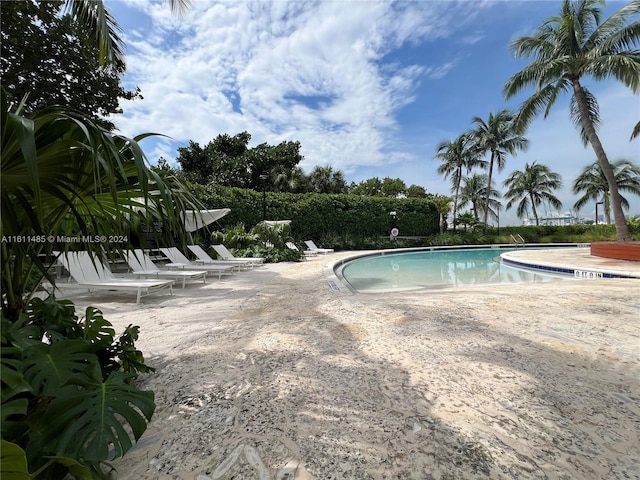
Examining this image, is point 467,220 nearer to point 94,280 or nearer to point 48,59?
point 94,280

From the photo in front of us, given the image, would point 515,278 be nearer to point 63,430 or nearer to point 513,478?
point 513,478

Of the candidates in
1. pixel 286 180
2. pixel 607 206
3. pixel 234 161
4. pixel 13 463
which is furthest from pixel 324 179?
pixel 13 463

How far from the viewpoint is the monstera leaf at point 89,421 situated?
1.24m

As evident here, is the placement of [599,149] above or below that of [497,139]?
below

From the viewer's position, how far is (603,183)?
28188mm

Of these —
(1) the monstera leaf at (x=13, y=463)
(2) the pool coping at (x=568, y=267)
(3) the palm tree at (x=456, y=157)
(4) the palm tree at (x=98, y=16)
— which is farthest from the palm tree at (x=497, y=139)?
(1) the monstera leaf at (x=13, y=463)

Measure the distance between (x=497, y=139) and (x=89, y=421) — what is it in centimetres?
2965

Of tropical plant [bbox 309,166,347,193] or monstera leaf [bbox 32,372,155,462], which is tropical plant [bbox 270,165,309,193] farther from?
monstera leaf [bbox 32,372,155,462]

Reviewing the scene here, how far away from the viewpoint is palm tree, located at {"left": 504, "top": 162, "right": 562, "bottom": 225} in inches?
1225

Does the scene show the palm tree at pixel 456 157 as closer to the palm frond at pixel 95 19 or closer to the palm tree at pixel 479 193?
the palm tree at pixel 479 193

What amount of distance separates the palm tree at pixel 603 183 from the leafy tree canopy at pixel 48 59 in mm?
35382

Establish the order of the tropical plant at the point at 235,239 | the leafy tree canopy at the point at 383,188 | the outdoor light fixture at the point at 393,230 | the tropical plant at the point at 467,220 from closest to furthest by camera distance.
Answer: the tropical plant at the point at 235,239
the outdoor light fixture at the point at 393,230
the tropical plant at the point at 467,220
the leafy tree canopy at the point at 383,188

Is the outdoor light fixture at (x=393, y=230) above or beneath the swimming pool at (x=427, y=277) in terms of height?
above

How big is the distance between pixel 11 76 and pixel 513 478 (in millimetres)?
13579
